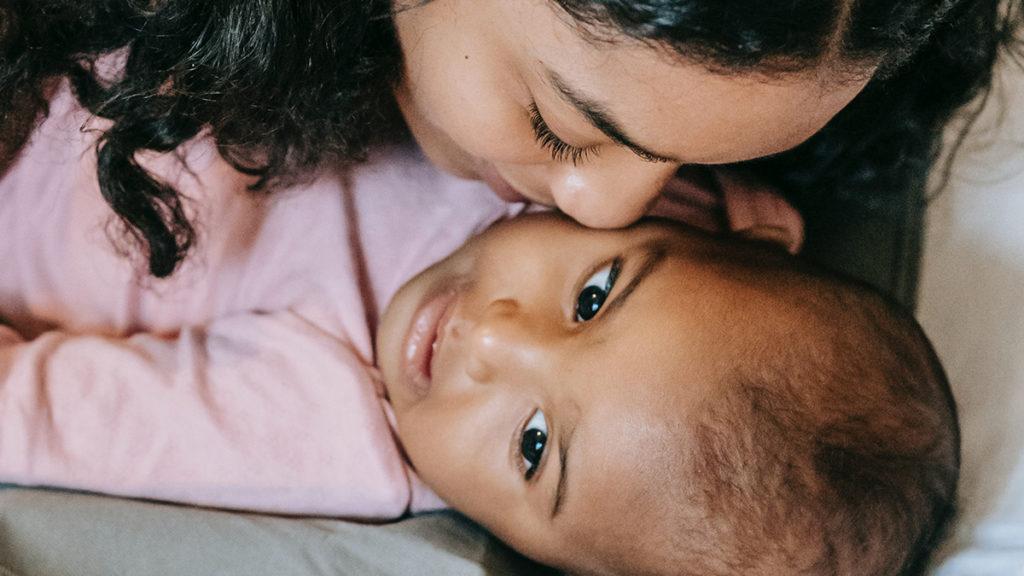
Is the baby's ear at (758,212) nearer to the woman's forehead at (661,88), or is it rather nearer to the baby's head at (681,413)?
the baby's head at (681,413)

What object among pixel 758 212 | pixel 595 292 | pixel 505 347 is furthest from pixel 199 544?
pixel 758 212

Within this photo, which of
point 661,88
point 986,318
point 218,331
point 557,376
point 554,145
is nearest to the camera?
→ point 661,88

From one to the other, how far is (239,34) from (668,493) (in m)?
0.57

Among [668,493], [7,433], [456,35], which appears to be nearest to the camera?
[456,35]

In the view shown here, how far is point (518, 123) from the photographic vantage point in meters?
0.82

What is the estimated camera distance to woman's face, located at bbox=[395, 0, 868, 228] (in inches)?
27.2

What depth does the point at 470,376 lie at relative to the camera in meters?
1.01

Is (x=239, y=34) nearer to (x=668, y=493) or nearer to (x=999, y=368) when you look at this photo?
(x=668, y=493)

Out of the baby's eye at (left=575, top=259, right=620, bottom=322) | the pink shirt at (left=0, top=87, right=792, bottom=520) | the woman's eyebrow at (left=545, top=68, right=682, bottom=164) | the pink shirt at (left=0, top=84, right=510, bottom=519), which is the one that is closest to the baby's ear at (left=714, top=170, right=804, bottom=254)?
the pink shirt at (left=0, top=87, right=792, bottom=520)

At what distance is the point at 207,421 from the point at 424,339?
10.6 inches

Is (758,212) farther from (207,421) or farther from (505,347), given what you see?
(207,421)

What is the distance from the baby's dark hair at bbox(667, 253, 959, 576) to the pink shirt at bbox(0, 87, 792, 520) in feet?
0.93

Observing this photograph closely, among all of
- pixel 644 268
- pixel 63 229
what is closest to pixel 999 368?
pixel 644 268

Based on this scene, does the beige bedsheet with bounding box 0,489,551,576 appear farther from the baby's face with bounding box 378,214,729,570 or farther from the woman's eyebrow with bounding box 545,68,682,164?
the woman's eyebrow with bounding box 545,68,682,164
